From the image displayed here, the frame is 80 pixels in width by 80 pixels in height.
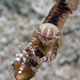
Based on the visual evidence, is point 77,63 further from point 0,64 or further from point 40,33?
point 40,33

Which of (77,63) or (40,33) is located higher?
(40,33)

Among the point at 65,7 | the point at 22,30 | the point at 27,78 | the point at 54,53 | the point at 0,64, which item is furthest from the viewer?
the point at 22,30

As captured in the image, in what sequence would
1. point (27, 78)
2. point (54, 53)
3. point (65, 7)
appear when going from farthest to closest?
1. point (65, 7)
2. point (54, 53)
3. point (27, 78)

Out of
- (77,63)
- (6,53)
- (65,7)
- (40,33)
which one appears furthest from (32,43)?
(6,53)

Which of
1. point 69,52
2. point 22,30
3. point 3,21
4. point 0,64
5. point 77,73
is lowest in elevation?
point 77,73

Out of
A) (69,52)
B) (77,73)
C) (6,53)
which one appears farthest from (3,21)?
(77,73)

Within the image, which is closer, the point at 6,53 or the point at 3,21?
the point at 6,53

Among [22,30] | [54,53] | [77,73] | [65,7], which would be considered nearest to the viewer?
[54,53]

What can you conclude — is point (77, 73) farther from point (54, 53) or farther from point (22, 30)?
point (54, 53)

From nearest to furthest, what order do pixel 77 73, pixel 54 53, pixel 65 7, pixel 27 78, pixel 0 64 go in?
1. pixel 27 78
2. pixel 54 53
3. pixel 65 7
4. pixel 77 73
5. pixel 0 64
